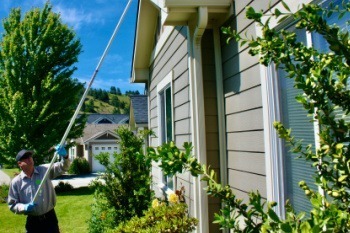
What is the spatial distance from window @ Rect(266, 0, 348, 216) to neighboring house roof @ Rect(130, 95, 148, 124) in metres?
9.83

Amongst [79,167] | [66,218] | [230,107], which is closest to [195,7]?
[230,107]

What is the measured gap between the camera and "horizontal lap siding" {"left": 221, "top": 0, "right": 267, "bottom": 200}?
9.71 feet

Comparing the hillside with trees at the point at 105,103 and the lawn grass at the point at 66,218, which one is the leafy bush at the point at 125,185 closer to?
the lawn grass at the point at 66,218

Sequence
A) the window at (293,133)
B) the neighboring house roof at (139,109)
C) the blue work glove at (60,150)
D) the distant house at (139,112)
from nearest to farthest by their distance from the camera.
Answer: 1. the window at (293,133)
2. the blue work glove at (60,150)
3. the distant house at (139,112)
4. the neighboring house roof at (139,109)

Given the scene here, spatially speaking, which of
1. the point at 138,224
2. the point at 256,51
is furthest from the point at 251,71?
the point at 138,224

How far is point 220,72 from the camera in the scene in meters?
3.86

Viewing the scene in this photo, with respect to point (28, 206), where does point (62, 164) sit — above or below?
above

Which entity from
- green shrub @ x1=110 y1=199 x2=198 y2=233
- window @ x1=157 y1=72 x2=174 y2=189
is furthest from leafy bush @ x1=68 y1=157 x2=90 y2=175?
green shrub @ x1=110 y1=199 x2=198 y2=233

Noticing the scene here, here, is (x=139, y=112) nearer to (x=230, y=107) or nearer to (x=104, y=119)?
(x=230, y=107)

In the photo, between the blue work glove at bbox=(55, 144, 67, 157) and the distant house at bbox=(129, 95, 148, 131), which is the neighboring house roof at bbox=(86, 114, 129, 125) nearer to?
the distant house at bbox=(129, 95, 148, 131)

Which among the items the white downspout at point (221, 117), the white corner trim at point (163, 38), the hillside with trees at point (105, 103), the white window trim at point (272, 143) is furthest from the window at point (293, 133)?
the hillside with trees at point (105, 103)

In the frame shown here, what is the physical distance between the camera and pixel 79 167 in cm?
3059

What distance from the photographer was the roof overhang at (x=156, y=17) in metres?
3.60

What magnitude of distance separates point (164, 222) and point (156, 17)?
15.6 feet
